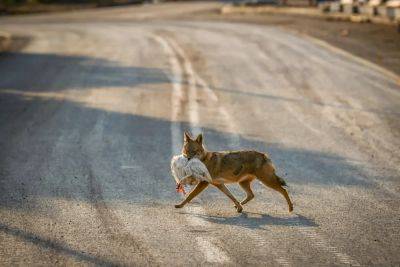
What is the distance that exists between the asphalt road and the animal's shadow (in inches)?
1.0

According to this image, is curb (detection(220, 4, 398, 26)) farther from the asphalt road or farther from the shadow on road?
the shadow on road

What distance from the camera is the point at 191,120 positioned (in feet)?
47.7

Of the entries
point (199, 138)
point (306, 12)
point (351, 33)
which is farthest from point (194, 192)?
point (306, 12)

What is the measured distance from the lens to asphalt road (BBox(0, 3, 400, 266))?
777 cm

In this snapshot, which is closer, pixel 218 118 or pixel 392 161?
pixel 392 161

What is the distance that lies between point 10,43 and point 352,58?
1531cm

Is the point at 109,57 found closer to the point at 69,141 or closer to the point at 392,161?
the point at 69,141

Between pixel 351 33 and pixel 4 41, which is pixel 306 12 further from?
pixel 4 41

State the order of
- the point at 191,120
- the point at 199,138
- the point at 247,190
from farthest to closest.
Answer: the point at 191,120 < the point at 247,190 < the point at 199,138

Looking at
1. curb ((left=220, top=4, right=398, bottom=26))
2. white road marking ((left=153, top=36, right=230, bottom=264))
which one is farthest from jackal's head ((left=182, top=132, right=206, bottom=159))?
curb ((left=220, top=4, right=398, bottom=26))

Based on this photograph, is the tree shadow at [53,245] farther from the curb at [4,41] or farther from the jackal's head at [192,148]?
the curb at [4,41]

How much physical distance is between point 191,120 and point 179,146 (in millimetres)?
2180

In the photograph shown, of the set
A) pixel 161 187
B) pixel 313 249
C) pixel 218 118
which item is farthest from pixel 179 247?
pixel 218 118

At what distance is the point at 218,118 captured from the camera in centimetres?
1490
